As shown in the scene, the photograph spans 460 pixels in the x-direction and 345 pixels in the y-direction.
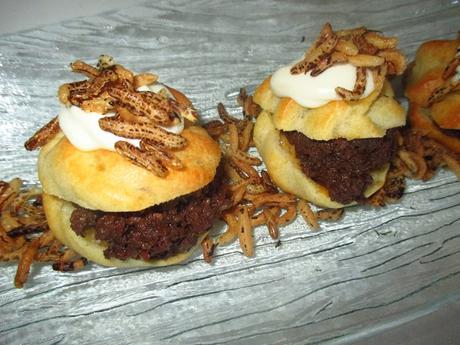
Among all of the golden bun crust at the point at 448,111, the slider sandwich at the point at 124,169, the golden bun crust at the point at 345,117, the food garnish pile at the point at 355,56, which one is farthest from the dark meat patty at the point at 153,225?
the golden bun crust at the point at 448,111

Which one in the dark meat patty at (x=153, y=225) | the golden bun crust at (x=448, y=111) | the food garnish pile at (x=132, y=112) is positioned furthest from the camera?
the golden bun crust at (x=448, y=111)

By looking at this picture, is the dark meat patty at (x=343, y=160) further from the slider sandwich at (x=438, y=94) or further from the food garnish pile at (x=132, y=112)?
the food garnish pile at (x=132, y=112)

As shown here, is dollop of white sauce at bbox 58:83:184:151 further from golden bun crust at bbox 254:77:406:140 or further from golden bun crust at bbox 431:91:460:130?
golden bun crust at bbox 431:91:460:130

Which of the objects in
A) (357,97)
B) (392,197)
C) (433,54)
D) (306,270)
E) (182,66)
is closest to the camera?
(357,97)

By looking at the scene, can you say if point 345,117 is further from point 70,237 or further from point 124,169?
point 70,237

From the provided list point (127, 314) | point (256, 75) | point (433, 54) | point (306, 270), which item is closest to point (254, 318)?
point (306, 270)

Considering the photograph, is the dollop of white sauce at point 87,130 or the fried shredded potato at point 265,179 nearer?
the dollop of white sauce at point 87,130

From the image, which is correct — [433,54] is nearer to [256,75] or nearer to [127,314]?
[256,75]

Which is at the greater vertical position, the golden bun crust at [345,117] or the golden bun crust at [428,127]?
the golden bun crust at [345,117]
